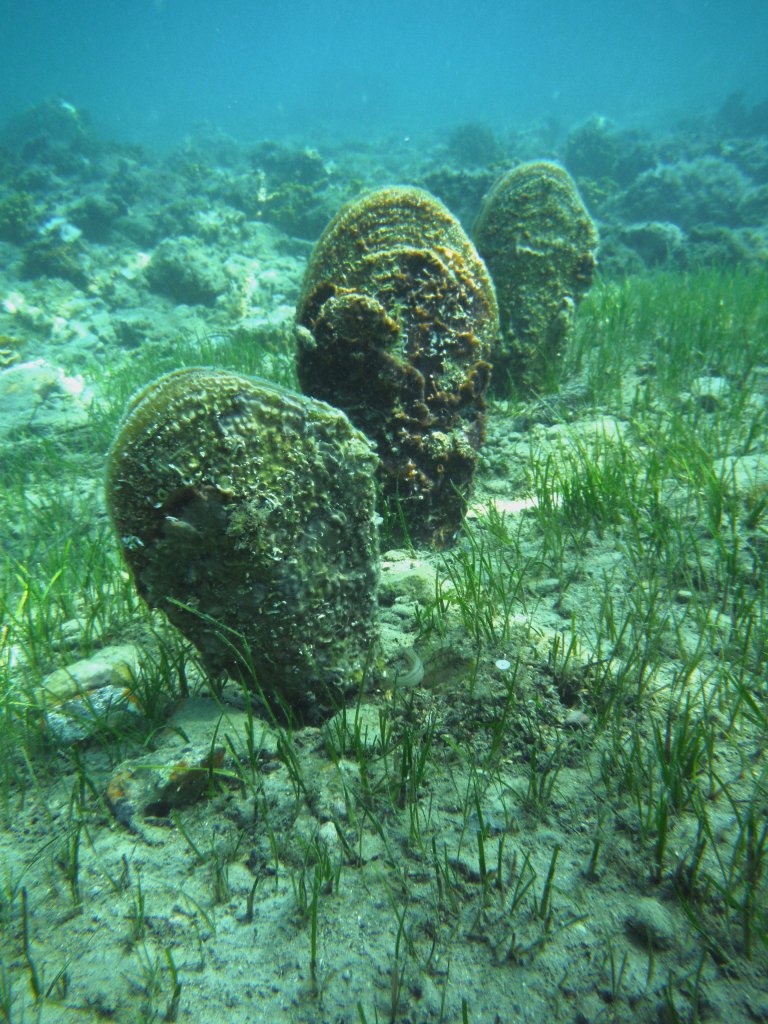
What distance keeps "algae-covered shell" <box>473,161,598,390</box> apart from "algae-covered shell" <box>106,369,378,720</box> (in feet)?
11.8

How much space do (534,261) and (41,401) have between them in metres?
6.94

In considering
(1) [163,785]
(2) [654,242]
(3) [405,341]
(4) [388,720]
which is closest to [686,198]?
(2) [654,242]

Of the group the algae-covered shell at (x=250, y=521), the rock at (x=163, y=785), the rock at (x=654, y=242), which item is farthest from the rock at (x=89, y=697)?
the rock at (x=654, y=242)

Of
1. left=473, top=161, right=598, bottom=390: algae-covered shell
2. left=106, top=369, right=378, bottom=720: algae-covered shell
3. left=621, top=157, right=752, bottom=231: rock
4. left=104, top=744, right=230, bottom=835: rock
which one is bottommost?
left=104, top=744, right=230, bottom=835: rock

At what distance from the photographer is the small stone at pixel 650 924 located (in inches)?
59.8

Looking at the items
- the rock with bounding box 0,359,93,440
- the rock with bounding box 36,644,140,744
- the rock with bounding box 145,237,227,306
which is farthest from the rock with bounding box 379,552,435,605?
the rock with bounding box 145,237,227,306

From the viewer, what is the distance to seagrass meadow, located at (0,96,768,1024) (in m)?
1.54

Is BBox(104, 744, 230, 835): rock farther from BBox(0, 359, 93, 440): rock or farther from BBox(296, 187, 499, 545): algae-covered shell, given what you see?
BBox(0, 359, 93, 440): rock

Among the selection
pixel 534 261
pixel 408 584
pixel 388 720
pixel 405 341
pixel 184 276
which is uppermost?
pixel 184 276

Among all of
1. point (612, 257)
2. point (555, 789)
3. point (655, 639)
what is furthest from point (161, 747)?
point (612, 257)

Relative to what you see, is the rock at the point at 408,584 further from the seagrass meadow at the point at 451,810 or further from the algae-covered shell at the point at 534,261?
the algae-covered shell at the point at 534,261

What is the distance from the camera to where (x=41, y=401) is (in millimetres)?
7652

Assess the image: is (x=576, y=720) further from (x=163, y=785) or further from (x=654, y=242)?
(x=654, y=242)

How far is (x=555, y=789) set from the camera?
1.97 m
